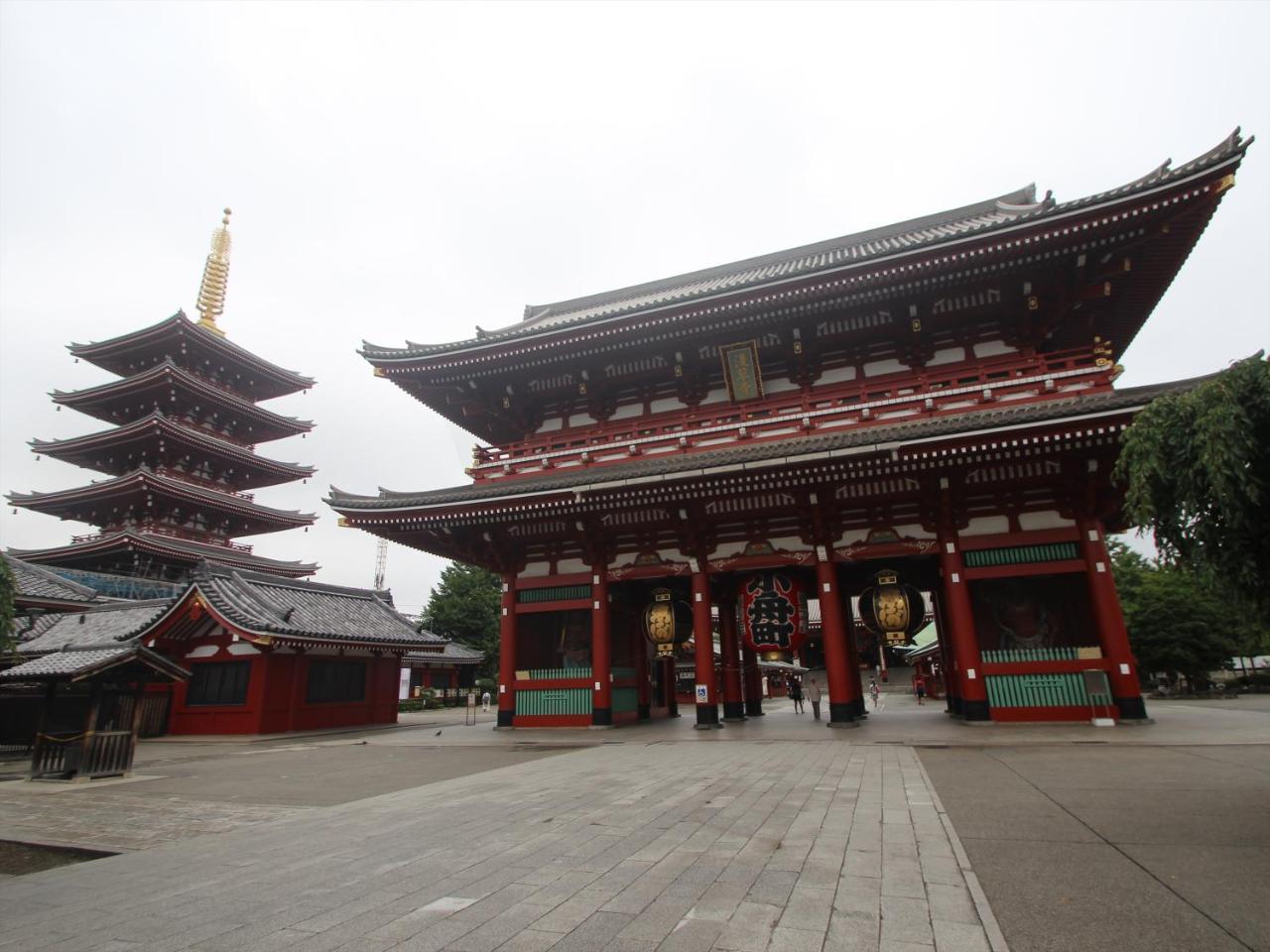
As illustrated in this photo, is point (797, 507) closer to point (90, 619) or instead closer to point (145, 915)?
point (145, 915)

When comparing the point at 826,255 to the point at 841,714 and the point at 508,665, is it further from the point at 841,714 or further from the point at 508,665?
the point at 508,665

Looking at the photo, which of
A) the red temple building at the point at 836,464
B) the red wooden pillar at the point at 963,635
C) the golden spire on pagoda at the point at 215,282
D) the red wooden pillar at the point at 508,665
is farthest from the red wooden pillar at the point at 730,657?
the golden spire on pagoda at the point at 215,282

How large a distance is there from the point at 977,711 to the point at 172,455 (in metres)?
38.3

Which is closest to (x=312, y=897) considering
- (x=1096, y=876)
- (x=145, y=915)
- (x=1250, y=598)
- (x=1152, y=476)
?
(x=145, y=915)

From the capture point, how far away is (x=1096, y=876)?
4.39 m

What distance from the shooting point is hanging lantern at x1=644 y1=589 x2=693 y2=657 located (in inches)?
672

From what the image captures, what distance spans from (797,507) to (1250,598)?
10.2 m

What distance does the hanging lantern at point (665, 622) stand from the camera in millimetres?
17062

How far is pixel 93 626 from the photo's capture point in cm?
2139

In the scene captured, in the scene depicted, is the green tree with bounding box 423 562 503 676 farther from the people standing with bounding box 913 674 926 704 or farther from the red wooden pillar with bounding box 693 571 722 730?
the red wooden pillar with bounding box 693 571 722 730

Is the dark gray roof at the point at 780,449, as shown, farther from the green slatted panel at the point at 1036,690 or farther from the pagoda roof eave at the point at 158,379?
the pagoda roof eave at the point at 158,379

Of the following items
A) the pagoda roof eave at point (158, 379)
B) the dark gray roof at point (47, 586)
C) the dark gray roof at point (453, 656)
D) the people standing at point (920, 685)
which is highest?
the pagoda roof eave at point (158, 379)

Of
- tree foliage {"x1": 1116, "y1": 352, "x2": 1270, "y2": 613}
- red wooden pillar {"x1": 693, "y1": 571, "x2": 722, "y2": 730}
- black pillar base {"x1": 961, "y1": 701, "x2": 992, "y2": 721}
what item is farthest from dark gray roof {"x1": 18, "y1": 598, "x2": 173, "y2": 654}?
tree foliage {"x1": 1116, "y1": 352, "x2": 1270, "y2": 613}

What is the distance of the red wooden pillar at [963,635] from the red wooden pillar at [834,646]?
8.06 feet
